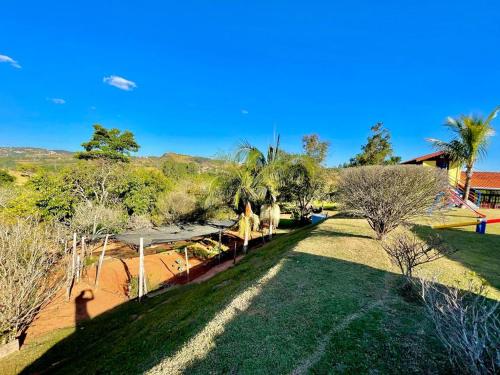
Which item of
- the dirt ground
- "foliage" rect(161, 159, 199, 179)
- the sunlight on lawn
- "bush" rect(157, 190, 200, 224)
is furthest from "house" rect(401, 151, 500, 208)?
"foliage" rect(161, 159, 199, 179)

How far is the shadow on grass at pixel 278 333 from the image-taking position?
142 inches

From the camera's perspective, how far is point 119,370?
13.9 feet

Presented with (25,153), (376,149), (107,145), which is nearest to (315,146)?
(376,149)

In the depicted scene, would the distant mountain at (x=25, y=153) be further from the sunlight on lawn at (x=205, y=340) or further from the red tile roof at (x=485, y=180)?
the red tile roof at (x=485, y=180)

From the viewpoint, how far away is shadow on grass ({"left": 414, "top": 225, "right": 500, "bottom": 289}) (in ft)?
22.5

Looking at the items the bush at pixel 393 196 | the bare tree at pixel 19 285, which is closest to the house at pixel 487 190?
the bush at pixel 393 196

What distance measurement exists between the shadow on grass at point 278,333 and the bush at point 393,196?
2526 mm

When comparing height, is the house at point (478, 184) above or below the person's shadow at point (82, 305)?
above

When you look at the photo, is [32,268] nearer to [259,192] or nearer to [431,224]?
[259,192]

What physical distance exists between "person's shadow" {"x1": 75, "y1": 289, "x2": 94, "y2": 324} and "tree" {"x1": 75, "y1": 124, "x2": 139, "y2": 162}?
36242 millimetres

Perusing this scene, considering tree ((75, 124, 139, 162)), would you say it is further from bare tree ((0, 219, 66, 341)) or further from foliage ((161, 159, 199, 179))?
bare tree ((0, 219, 66, 341))

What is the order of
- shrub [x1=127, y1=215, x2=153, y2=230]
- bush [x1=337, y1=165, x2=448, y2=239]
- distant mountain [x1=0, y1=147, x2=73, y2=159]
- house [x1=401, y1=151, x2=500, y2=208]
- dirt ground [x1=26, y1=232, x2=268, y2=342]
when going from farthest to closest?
distant mountain [x1=0, y1=147, x2=73, y2=159]
house [x1=401, y1=151, x2=500, y2=208]
shrub [x1=127, y1=215, x2=153, y2=230]
bush [x1=337, y1=165, x2=448, y2=239]
dirt ground [x1=26, y1=232, x2=268, y2=342]

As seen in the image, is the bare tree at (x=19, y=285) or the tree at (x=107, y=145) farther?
the tree at (x=107, y=145)

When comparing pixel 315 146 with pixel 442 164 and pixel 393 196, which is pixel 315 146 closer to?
pixel 442 164
